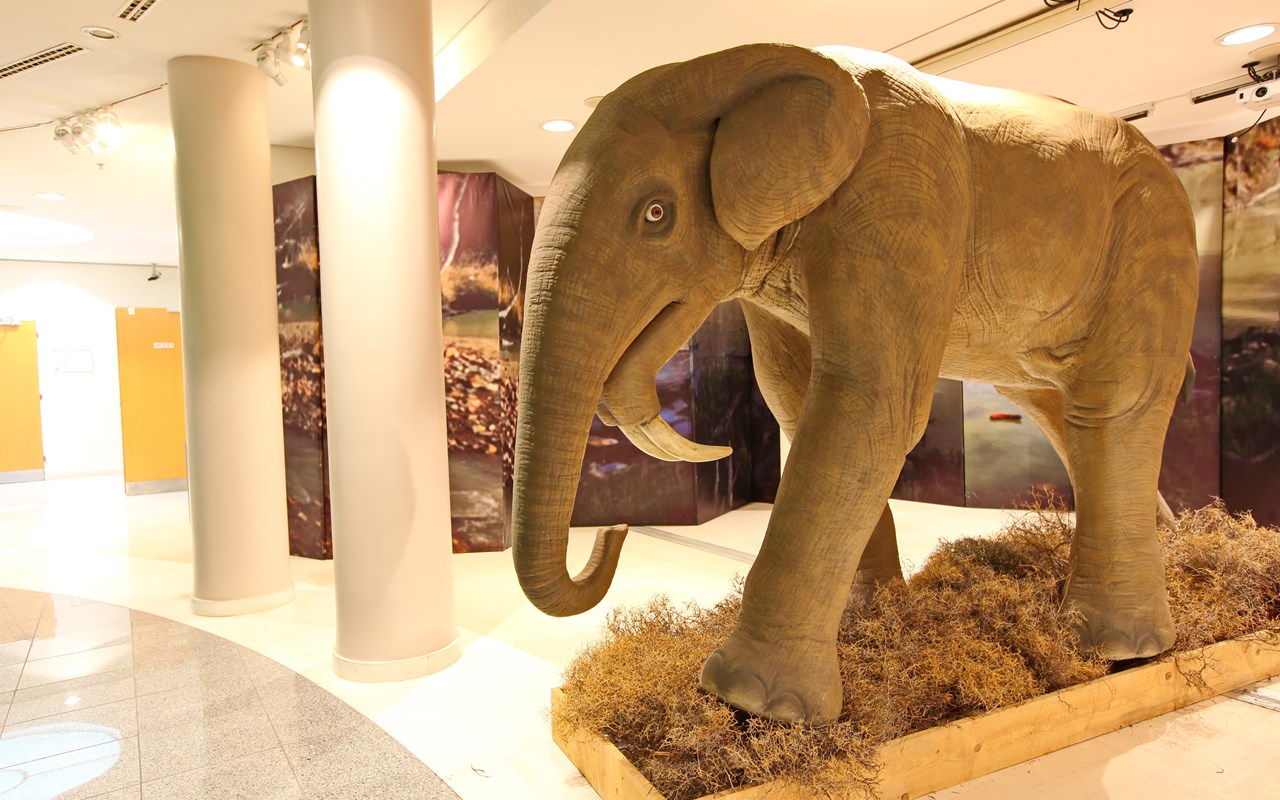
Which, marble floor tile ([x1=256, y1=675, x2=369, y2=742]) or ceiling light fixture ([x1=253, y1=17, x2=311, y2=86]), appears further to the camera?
ceiling light fixture ([x1=253, y1=17, x2=311, y2=86])

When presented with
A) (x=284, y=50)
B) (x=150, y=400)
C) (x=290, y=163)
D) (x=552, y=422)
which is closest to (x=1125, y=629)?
(x=552, y=422)

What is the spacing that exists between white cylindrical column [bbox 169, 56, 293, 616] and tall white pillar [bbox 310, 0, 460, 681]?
50.5 inches

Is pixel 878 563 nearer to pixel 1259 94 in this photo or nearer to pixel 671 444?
pixel 671 444

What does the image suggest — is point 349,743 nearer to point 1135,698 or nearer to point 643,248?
point 643,248

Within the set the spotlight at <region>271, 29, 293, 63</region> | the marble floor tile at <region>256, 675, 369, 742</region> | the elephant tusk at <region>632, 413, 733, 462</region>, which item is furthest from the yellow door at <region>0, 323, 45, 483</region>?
the elephant tusk at <region>632, 413, 733, 462</region>

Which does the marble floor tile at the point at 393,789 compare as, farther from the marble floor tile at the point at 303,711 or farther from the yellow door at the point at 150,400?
the yellow door at the point at 150,400

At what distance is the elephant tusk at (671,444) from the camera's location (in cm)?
155

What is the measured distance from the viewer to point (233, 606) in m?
4.12

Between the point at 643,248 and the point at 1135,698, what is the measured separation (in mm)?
1687

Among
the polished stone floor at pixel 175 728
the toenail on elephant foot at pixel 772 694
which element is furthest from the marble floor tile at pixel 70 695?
the toenail on elephant foot at pixel 772 694

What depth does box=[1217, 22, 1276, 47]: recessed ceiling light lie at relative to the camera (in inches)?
143

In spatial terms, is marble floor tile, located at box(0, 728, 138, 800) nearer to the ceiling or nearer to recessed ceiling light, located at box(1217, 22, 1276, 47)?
the ceiling

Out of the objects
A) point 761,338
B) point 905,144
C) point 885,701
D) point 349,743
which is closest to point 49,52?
point 349,743

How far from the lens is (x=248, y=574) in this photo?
4172 mm
